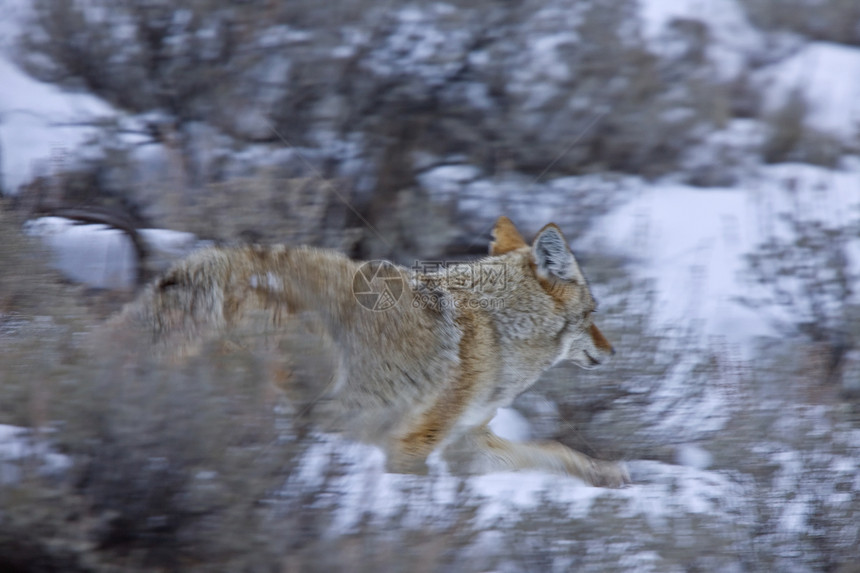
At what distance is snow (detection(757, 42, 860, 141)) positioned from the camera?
791 centimetres

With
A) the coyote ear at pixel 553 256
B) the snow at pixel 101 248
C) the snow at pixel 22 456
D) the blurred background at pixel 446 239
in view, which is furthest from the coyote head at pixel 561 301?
the snow at pixel 22 456

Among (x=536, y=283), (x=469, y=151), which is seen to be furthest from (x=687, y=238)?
(x=536, y=283)

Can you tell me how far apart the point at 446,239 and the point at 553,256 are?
2.08m

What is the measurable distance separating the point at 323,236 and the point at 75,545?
3.40 metres

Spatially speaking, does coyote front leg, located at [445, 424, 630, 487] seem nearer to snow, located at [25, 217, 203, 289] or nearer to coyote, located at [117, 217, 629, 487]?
coyote, located at [117, 217, 629, 487]

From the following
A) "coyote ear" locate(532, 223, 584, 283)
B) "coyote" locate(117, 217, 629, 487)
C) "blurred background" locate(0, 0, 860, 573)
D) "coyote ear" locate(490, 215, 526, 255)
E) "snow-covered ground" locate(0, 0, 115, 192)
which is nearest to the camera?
"blurred background" locate(0, 0, 860, 573)

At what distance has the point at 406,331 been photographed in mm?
3996

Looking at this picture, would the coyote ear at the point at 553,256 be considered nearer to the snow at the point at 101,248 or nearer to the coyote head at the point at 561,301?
the coyote head at the point at 561,301

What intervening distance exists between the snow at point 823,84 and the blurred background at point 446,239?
0.03 meters

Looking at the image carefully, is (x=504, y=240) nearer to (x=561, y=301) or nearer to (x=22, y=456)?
(x=561, y=301)

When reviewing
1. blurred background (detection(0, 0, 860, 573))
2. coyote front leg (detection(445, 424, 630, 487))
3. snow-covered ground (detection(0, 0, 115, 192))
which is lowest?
coyote front leg (detection(445, 424, 630, 487))

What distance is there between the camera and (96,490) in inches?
120

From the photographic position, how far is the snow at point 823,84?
7910 mm

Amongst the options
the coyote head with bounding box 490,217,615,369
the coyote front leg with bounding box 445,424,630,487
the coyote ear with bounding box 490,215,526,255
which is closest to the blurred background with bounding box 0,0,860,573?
the coyote front leg with bounding box 445,424,630,487
